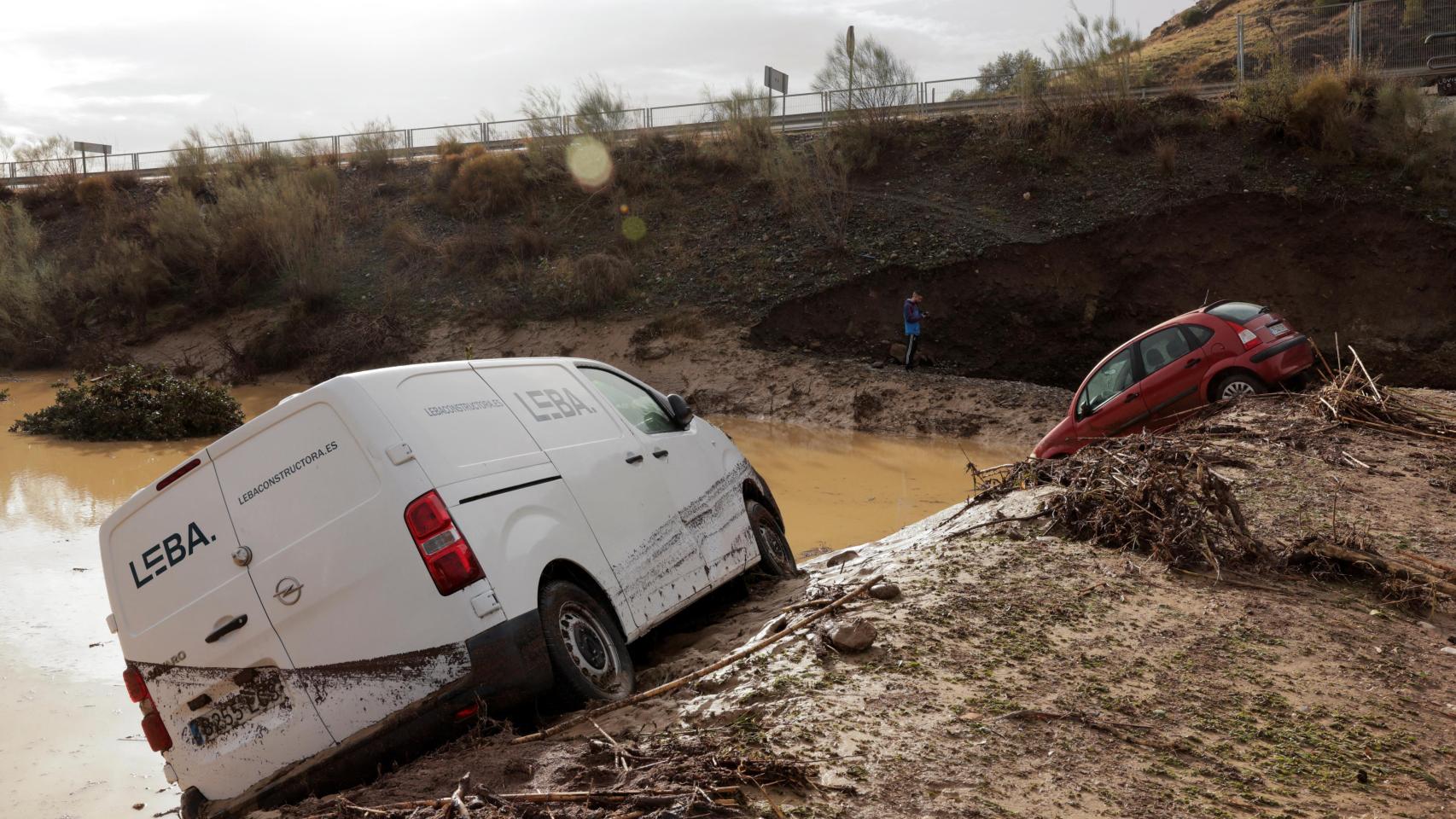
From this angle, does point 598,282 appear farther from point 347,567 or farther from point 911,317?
point 347,567

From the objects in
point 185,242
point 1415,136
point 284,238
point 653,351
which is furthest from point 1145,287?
point 185,242

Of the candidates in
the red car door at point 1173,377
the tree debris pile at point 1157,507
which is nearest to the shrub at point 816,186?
the red car door at point 1173,377

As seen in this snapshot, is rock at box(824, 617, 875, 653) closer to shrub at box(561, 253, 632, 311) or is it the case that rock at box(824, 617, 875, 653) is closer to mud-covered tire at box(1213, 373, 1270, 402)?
mud-covered tire at box(1213, 373, 1270, 402)

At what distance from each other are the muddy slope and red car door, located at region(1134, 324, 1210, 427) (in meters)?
10.2

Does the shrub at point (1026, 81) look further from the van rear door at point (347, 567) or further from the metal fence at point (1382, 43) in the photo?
the van rear door at point (347, 567)

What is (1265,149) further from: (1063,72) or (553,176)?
(553,176)

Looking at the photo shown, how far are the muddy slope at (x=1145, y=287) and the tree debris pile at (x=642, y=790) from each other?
19.0m

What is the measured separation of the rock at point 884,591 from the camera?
220 inches

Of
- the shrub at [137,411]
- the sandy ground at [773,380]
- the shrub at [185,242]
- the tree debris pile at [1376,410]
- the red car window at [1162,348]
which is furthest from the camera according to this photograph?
the shrub at [185,242]

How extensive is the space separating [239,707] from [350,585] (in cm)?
82

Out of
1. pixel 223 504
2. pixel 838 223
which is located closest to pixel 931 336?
pixel 838 223

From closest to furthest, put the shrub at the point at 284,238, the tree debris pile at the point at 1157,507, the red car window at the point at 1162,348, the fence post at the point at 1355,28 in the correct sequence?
the tree debris pile at the point at 1157,507
the red car window at the point at 1162,348
the fence post at the point at 1355,28
the shrub at the point at 284,238

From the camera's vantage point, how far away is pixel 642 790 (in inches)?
129

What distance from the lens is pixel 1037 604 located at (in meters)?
5.50
